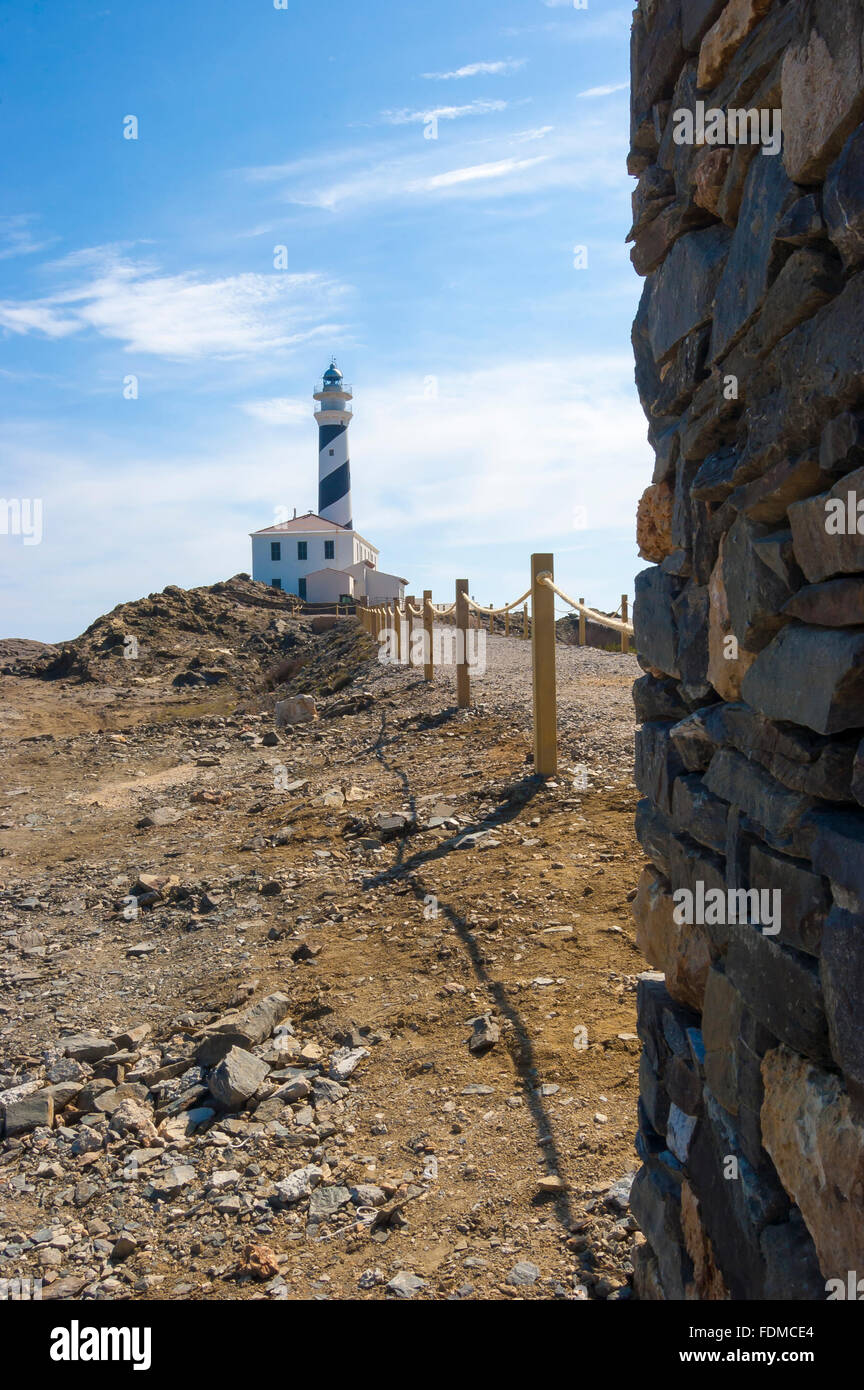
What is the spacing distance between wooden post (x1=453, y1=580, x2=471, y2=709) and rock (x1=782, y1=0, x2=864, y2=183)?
8497mm

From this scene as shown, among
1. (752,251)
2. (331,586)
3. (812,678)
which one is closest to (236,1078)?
(812,678)

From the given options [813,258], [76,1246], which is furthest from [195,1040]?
[813,258]

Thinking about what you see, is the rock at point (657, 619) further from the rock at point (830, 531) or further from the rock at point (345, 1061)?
the rock at point (345, 1061)

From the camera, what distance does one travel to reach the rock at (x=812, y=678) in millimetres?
1478

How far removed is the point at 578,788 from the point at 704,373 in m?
4.64

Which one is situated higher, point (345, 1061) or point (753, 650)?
point (753, 650)

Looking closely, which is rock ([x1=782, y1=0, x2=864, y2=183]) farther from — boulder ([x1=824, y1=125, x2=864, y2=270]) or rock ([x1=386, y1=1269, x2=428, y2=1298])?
Answer: rock ([x1=386, y1=1269, x2=428, y2=1298])

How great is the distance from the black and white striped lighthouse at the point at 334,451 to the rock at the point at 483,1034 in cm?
5256

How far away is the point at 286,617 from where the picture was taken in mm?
38125

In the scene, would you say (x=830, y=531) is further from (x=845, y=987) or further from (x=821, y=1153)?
(x=821, y=1153)

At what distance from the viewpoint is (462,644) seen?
33.6ft

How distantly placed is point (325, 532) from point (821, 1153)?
5309 cm
